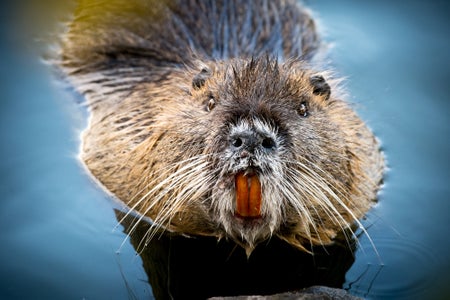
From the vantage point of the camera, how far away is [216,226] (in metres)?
3.85

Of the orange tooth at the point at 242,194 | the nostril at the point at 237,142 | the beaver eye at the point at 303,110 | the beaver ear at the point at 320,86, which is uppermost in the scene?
the beaver ear at the point at 320,86

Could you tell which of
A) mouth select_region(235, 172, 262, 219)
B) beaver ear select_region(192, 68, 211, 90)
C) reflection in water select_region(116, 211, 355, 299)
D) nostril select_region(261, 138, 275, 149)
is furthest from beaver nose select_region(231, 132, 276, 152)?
reflection in water select_region(116, 211, 355, 299)

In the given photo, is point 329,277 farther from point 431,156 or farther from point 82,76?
point 82,76

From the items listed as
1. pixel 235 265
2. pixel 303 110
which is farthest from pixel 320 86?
pixel 235 265

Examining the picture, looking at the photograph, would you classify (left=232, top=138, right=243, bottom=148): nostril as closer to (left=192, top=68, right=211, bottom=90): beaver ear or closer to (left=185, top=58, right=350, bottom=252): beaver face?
(left=185, top=58, right=350, bottom=252): beaver face

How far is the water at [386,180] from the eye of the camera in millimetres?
4156

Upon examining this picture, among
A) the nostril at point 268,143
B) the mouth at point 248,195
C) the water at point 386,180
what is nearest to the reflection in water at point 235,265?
the water at point 386,180

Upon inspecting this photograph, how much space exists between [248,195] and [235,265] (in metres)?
0.95

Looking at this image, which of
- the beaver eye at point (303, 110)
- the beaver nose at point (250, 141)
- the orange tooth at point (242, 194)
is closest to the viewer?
the beaver nose at point (250, 141)

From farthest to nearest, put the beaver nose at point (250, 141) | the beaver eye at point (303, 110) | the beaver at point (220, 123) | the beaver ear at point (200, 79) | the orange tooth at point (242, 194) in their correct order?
the beaver ear at point (200, 79), the beaver eye at point (303, 110), the beaver at point (220, 123), the orange tooth at point (242, 194), the beaver nose at point (250, 141)

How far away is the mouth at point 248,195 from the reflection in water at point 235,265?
0.73 metres

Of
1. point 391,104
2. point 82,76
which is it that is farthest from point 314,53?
point 82,76

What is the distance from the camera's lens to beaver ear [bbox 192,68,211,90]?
4.11 meters

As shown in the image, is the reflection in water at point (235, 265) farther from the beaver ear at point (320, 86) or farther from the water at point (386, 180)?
the beaver ear at point (320, 86)
